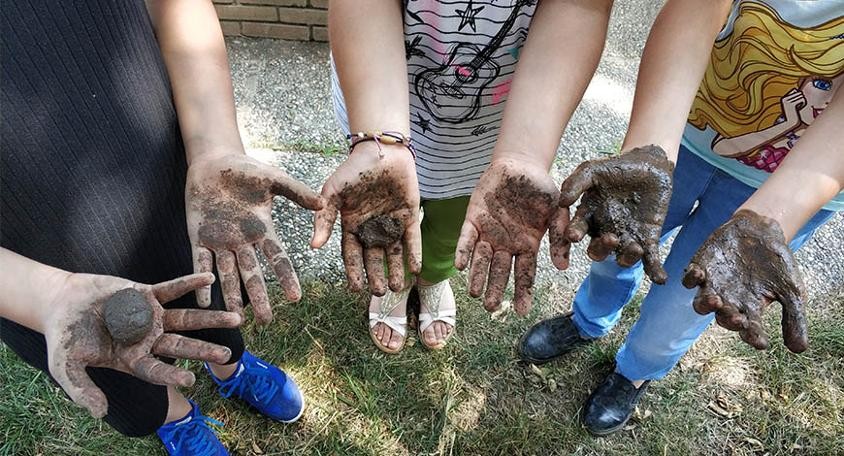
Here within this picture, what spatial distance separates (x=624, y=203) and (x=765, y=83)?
1.56 ft

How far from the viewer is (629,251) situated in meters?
1.44

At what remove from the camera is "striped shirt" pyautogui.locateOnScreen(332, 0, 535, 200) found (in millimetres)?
1494

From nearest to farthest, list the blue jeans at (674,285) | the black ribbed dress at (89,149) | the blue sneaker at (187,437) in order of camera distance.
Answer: the black ribbed dress at (89,149)
the blue jeans at (674,285)
the blue sneaker at (187,437)

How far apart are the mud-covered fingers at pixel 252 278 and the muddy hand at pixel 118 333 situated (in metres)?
0.13

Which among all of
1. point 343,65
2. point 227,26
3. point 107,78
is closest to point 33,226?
point 107,78

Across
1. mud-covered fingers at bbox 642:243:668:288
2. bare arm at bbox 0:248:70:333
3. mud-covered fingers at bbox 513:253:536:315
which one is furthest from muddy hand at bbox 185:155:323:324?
mud-covered fingers at bbox 642:243:668:288

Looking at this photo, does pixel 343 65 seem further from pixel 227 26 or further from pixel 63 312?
pixel 227 26

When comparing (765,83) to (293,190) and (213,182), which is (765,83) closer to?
(293,190)

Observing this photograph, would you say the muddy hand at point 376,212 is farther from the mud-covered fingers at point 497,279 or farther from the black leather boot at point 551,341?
the black leather boot at point 551,341

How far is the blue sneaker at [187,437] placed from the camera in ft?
6.57

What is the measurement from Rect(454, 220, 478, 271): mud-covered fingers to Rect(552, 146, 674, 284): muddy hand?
8.6 inches

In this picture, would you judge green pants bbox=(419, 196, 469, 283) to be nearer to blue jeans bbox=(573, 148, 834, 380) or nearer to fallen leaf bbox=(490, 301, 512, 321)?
fallen leaf bbox=(490, 301, 512, 321)

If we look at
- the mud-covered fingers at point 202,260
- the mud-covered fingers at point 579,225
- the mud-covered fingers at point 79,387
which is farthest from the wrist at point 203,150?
the mud-covered fingers at point 579,225

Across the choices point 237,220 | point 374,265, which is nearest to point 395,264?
point 374,265
